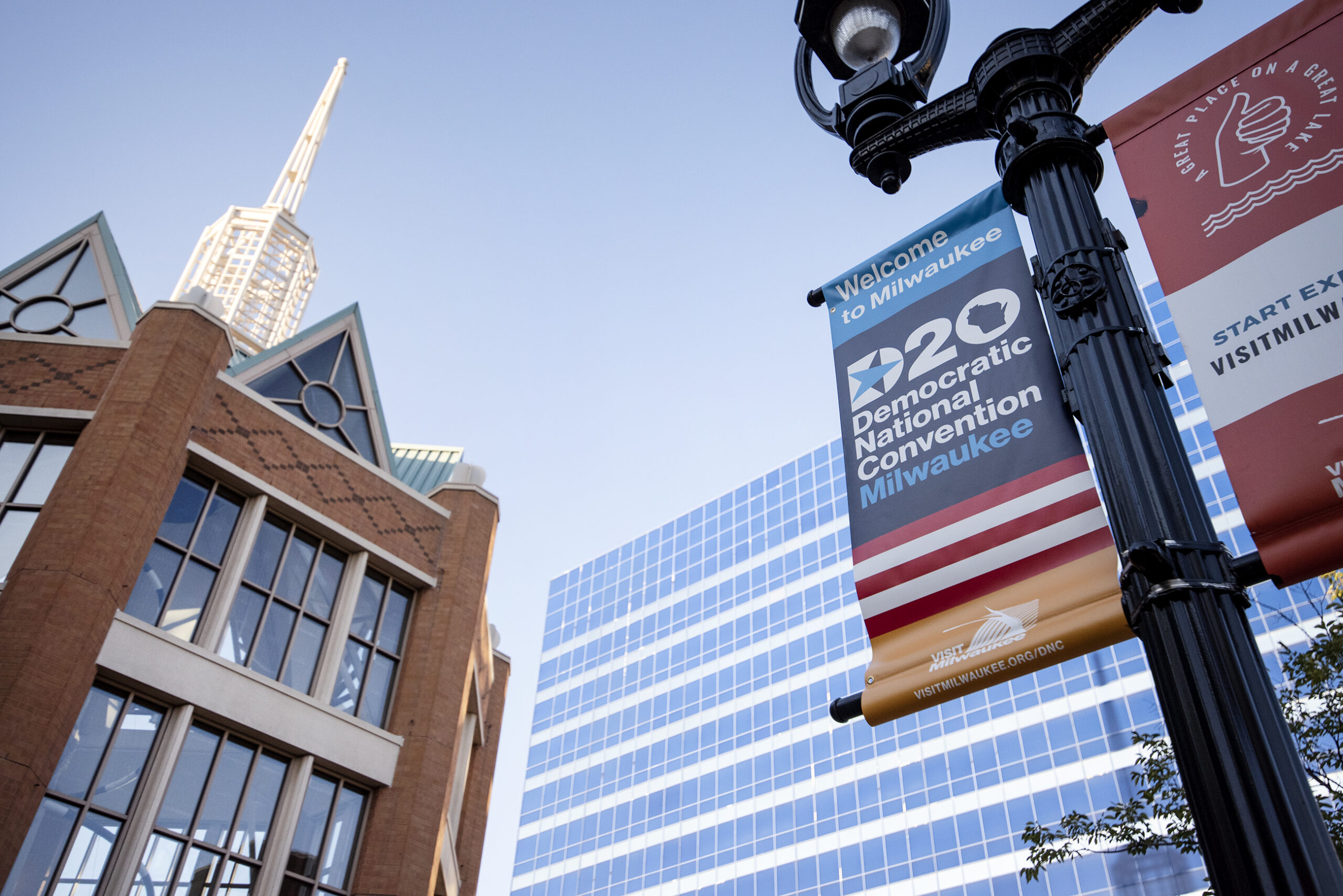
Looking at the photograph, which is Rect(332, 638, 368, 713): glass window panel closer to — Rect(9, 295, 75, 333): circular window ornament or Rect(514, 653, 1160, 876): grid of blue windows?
Rect(9, 295, 75, 333): circular window ornament

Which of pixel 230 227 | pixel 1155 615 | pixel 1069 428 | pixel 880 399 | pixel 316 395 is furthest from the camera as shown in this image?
pixel 230 227

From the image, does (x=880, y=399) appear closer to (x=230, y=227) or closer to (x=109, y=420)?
(x=109, y=420)

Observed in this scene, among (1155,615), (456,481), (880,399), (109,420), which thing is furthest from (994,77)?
(456,481)

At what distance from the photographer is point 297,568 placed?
15.4 meters

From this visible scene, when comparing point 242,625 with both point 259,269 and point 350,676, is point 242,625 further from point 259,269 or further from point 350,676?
point 259,269

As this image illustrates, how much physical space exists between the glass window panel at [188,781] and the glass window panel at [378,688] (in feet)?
7.91

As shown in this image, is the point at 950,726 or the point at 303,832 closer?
the point at 303,832

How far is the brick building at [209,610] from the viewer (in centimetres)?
1191

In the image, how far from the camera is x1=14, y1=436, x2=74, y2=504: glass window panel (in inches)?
532

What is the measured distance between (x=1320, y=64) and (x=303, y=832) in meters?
13.8

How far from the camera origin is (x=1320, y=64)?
4.36 metres

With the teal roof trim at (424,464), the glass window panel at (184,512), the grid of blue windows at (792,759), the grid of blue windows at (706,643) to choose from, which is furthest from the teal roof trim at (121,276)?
the grid of blue windows at (706,643)

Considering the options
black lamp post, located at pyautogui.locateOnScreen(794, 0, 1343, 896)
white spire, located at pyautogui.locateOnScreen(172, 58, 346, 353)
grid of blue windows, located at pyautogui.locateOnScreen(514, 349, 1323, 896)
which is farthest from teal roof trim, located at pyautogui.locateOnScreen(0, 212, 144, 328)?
white spire, located at pyautogui.locateOnScreen(172, 58, 346, 353)

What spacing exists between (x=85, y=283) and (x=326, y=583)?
6036 millimetres
